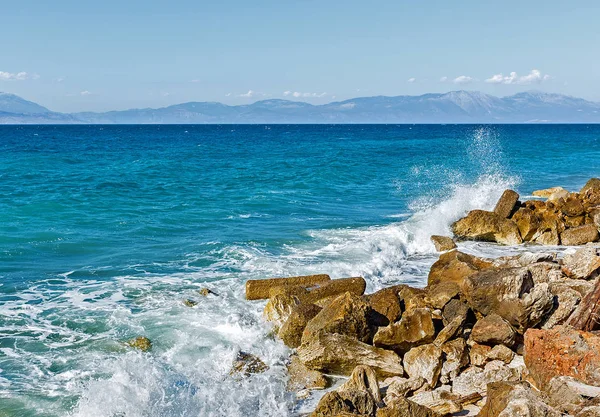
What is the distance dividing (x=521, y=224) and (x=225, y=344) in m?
11.9

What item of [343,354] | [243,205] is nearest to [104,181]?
[243,205]

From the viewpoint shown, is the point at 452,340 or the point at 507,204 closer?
the point at 452,340

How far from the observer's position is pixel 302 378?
31.9ft

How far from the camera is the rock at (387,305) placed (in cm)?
1116

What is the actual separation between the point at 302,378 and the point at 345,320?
4.04 ft

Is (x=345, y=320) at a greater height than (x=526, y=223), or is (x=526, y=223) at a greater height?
(x=526, y=223)

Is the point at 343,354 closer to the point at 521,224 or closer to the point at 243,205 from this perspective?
the point at 521,224

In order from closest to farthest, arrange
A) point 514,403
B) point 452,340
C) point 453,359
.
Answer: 1. point 514,403
2. point 453,359
3. point 452,340

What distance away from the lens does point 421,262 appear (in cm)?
1733

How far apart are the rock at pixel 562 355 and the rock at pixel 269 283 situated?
5572 millimetres

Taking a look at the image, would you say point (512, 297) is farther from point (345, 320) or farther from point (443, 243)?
point (443, 243)

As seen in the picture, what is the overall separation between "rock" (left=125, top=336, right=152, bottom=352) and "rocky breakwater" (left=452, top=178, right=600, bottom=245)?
12.0 metres

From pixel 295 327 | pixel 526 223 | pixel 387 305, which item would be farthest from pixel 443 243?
pixel 295 327

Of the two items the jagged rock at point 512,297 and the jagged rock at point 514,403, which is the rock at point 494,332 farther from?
the jagged rock at point 514,403
